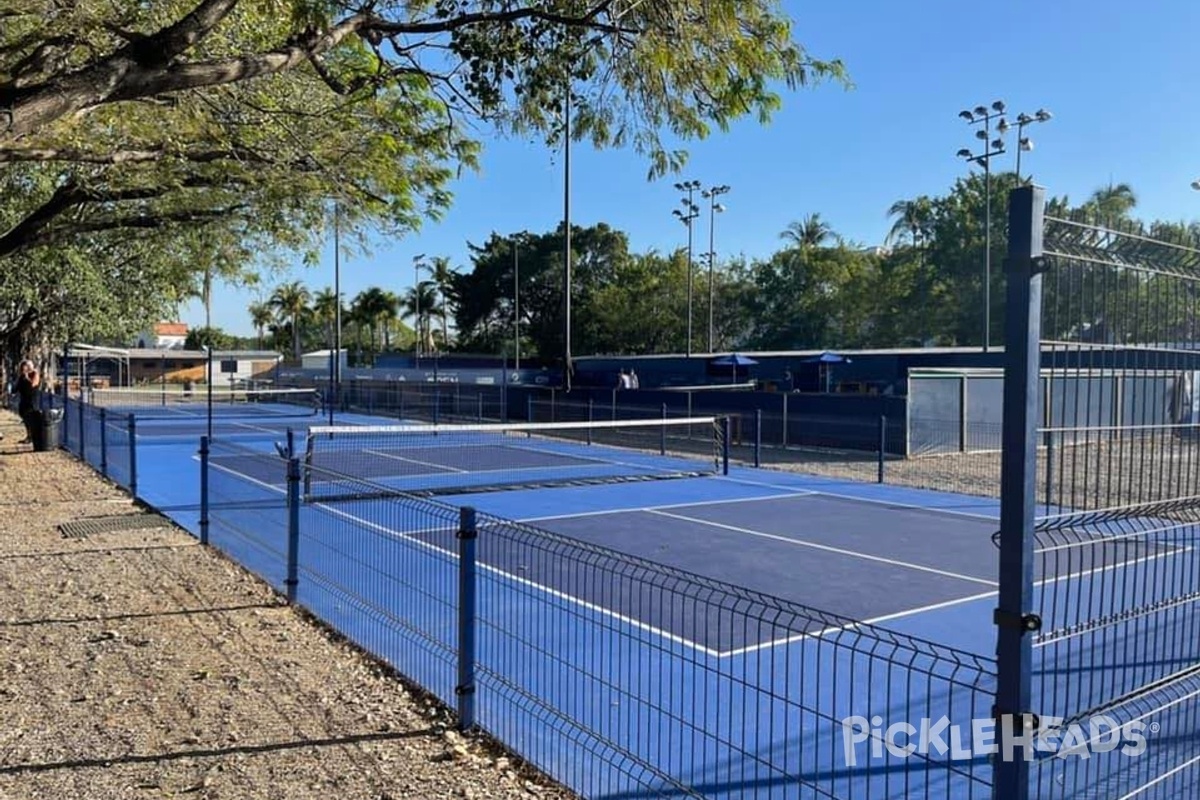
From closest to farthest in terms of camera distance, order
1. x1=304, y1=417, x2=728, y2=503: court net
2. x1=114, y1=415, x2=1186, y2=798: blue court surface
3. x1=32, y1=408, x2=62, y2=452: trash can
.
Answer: x1=114, y1=415, x2=1186, y2=798: blue court surface < x1=304, y1=417, x2=728, y2=503: court net < x1=32, y1=408, x2=62, y2=452: trash can

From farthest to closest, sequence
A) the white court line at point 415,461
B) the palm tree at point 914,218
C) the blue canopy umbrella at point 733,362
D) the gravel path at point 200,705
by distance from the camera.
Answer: the palm tree at point 914,218, the blue canopy umbrella at point 733,362, the white court line at point 415,461, the gravel path at point 200,705

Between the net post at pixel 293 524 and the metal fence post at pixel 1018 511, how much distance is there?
6.63m

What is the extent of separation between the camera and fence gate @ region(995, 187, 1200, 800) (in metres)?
2.88

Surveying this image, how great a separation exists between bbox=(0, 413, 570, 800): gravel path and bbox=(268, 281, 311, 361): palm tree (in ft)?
330

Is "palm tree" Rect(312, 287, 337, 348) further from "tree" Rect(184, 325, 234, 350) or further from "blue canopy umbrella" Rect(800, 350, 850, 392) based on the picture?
"blue canopy umbrella" Rect(800, 350, 850, 392)

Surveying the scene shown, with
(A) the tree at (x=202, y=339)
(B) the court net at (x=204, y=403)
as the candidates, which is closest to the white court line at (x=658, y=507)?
(B) the court net at (x=204, y=403)

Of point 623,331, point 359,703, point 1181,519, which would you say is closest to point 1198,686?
point 1181,519

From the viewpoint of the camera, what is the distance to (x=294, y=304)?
10681 cm

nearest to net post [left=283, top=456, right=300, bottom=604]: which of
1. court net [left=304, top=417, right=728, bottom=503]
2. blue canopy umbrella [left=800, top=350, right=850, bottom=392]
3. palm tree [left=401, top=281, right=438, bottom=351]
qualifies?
court net [left=304, top=417, right=728, bottom=503]

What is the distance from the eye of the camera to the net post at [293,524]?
27.3 feet

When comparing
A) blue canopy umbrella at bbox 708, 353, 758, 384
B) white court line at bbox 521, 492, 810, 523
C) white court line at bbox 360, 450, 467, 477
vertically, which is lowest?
white court line at bbox 521, 492, 810, 523

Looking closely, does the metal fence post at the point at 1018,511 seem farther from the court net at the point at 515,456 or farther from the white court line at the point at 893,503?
the white court line at the point at 893,503

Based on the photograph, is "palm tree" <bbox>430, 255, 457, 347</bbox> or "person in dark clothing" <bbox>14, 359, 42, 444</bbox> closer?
"person in dark clothing" <bbox>14, 359, 42, 444</bbox>

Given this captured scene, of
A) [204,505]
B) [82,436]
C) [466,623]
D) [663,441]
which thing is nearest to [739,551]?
[204,505]
